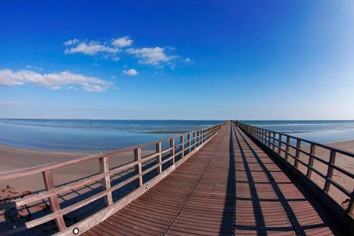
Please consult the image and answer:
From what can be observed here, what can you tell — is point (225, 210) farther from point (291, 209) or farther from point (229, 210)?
point (291, 209)

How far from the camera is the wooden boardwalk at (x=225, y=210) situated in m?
3.71

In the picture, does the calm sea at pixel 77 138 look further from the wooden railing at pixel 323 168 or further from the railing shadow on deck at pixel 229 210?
the railing shadow on deck at pixel 229 210

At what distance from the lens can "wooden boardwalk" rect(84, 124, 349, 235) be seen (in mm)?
3709

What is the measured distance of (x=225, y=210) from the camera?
14.5ft

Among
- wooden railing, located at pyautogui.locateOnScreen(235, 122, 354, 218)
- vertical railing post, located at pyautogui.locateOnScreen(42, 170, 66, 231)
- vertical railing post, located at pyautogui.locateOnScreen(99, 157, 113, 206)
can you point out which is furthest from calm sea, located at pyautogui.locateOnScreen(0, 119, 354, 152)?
vertical railing post, located at pyautogui.locateOnScreen(42, 170, 66, 231)

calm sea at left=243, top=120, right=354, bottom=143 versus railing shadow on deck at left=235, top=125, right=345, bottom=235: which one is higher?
railing shadow on deck at left=235, top=125, right=345, bottom=235

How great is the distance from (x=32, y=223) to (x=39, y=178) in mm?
7942

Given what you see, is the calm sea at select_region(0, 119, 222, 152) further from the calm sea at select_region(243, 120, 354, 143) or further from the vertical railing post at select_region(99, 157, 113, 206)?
the calm sea at select_region(243, 120, 354, 143)

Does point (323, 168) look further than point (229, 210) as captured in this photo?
Yes

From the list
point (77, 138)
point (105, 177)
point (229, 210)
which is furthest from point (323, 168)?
point (77, 138)

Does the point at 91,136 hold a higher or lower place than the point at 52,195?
lower

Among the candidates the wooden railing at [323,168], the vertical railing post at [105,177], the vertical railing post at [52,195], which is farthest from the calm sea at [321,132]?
the vertical railing post at [52,195]

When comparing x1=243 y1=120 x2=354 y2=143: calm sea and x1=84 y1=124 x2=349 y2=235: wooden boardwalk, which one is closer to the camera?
x1=84 y1=124 x2=349 y2=235: wooden boardwalk

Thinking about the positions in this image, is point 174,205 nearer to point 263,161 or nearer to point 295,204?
point 295,204
